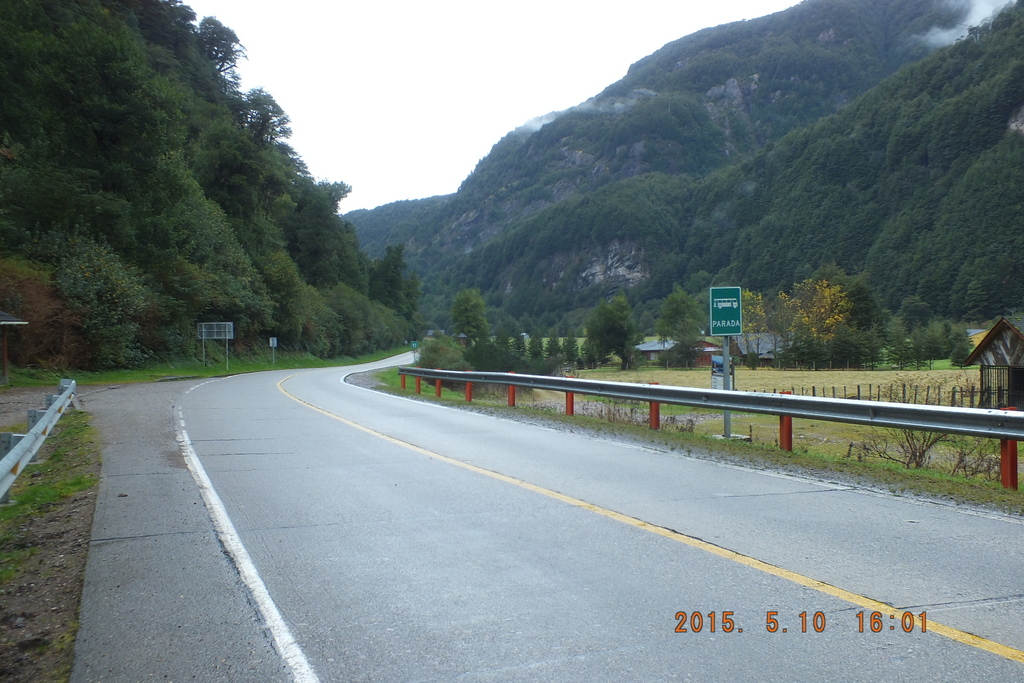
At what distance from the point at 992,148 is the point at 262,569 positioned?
16980cm

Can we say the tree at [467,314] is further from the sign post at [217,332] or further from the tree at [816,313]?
the sign post at [217,332]

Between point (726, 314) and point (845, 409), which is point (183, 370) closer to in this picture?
point (726, 314)

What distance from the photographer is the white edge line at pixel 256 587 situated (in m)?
3.86

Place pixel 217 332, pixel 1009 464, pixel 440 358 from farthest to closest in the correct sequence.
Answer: pixel 440 358 < pixel 217 332 < pixel 1009 464

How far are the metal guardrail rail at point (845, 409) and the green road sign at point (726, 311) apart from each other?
1304 mm

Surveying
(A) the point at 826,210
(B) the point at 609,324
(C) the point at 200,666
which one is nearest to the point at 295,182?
(B) the point at 609,324

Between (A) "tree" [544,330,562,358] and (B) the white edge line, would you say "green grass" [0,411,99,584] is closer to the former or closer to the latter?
(B) the white edge line

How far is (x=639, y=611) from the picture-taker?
4508 mm

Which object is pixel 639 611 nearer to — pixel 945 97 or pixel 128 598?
pixel 128 598

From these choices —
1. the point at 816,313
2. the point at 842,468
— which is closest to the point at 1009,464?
the point at 842,468

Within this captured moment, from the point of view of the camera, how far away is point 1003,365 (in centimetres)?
3516

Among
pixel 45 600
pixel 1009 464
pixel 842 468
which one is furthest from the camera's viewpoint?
pixel 842 468

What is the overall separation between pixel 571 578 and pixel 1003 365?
37.4 meters

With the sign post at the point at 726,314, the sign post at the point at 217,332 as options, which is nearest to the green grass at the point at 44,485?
the sign post at the point at 726,314
